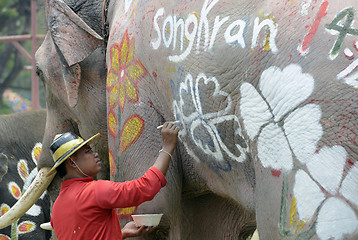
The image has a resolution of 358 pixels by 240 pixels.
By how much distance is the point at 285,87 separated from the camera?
2.12 metres

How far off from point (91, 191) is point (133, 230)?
0.38 meters

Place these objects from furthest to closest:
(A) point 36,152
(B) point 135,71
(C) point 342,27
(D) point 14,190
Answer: (A) point 36,152 → (D) point 14,190 → (B) point 135,71 → (C) point 342,27

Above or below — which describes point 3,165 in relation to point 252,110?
below

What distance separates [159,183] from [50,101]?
61.1 inches

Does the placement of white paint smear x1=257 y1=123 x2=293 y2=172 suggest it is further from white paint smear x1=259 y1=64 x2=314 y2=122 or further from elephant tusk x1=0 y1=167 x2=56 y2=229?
elephant tusk x1=0 y1=167 x2=56 y2=229

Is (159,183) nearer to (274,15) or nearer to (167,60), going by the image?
(167,60)

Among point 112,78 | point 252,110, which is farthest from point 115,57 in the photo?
point 252,110

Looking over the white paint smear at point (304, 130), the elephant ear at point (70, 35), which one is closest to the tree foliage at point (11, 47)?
the elephant ear at point (70, 35)

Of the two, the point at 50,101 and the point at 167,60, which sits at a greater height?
the point at 167,60

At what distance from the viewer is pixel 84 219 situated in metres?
2.72

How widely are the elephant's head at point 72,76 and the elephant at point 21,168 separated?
1.04 m

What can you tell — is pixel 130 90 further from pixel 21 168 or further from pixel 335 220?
pixel 21 168

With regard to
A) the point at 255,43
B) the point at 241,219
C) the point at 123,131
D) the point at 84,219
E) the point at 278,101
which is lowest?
the point at 241,219

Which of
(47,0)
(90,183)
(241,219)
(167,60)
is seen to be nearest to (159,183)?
(90,183)
